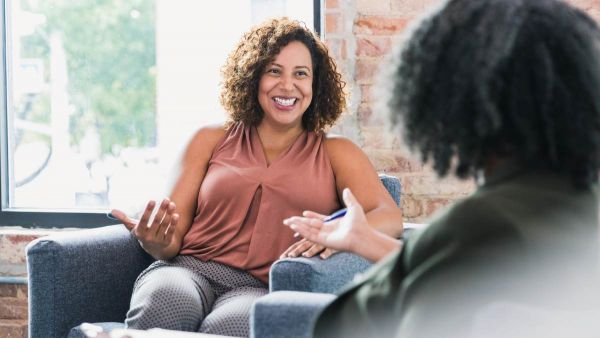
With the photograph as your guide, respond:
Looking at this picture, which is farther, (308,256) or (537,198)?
(308,256)

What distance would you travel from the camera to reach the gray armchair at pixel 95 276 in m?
1.84

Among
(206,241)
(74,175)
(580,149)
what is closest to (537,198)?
(580,149)

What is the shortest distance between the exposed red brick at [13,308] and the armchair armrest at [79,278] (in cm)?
97

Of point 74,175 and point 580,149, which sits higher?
point 580,149

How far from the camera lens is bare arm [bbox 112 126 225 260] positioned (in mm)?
2205

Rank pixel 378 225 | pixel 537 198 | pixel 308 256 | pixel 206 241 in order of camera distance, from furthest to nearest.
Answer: pixel 206 241, pixel 378 225, pixel 308 256, pixel 537 198

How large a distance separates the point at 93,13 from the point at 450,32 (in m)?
2.44

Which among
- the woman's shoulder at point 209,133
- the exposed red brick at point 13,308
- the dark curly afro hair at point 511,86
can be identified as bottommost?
the exposed red brick at point 13,308

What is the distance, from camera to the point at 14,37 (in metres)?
3.29

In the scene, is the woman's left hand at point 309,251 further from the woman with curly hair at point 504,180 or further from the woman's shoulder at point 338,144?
the woman with curly hair at point 504,180

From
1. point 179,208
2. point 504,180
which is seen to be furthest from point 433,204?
point 504,180

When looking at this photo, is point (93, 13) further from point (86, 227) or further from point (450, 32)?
point (450, 32)

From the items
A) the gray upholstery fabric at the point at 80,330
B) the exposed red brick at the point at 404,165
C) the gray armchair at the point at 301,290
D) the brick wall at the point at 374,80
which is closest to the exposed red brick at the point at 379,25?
the brick wall at the point at 374,80

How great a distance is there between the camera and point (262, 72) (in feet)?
8.27
